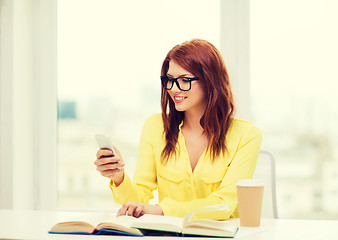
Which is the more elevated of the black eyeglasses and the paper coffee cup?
the black eyeglasses

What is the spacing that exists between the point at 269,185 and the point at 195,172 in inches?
17.0

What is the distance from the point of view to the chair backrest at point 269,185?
6.83 ft

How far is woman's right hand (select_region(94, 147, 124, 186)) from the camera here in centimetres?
157

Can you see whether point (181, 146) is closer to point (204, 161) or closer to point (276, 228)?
point (204, 161)

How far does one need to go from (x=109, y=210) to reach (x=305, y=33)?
1.80m

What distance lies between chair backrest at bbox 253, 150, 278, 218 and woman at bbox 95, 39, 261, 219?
0.24 metres

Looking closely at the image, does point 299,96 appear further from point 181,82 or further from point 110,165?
point 110,165

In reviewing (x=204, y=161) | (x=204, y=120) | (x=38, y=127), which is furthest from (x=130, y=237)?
(x=38, y=127)

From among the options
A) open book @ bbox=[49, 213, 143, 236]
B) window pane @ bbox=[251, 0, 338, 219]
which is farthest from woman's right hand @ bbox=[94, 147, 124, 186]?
window pane @ bbox=[251, 0, 338, 219]

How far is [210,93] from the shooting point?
1967mm

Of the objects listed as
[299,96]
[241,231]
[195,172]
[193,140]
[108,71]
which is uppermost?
[108,71]

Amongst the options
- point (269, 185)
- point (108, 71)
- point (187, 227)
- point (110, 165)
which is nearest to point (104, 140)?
point (110, 165)

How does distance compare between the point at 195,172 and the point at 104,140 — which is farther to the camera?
the point at 195,172

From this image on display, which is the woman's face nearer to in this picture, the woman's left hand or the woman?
the woman
